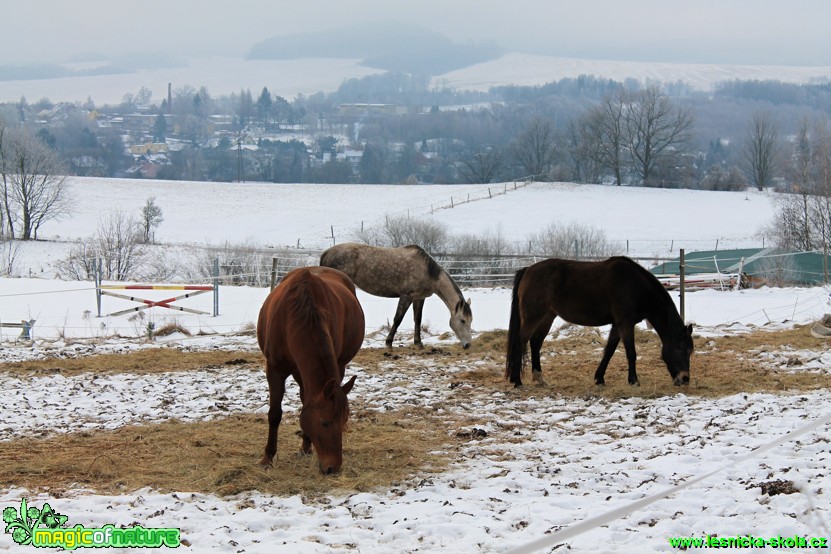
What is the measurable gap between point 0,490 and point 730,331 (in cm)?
1157

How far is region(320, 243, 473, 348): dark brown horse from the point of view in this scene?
530 inches

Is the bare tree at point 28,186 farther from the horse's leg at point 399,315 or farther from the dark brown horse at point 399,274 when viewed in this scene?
the horse's leg at point 399,315

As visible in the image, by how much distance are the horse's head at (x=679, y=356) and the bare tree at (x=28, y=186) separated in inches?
1815

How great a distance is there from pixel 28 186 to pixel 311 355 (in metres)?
51.6

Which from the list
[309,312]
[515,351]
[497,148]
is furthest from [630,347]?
[497,148]

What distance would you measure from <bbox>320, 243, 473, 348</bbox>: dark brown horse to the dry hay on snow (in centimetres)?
86

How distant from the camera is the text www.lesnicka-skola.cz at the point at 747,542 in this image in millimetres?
4219

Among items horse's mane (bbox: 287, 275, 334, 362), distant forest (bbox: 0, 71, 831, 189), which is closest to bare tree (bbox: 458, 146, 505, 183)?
distant forest (bbox: 0, 71, 831, 189)

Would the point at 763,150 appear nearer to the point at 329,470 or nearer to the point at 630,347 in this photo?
the point at 630,347

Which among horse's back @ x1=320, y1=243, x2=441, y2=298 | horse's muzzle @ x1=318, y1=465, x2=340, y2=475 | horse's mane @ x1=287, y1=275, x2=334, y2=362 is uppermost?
horse's mane @ x1=287, y1=275, x2=334, y2=362

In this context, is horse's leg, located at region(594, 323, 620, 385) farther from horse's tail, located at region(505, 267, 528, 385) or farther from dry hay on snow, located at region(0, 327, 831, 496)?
horse's tail, located at region(505, 267, 528, 385)

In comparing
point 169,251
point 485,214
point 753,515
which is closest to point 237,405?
point 753,515

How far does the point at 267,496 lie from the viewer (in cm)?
556

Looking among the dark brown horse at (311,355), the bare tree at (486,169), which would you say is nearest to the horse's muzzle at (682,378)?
the dark brown horse at (311,355)
